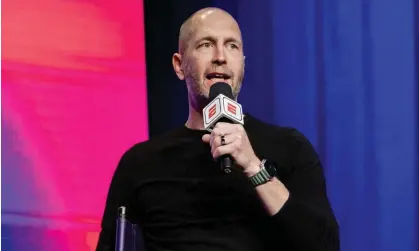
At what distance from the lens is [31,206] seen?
1854mm

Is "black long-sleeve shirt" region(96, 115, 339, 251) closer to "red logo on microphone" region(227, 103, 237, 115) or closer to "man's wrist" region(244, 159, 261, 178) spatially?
"man's wrist" region(244, 159, 261, 178)

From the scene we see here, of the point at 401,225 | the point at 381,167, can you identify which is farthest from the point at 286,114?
the point at 401,225

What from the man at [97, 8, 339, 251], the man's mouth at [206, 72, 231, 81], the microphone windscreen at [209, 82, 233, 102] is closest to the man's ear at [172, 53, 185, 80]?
the man at [97, 8, 339, 251]

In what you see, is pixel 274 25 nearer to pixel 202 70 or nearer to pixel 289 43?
pixel 289 43

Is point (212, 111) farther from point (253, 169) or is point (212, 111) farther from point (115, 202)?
point (115, 202)

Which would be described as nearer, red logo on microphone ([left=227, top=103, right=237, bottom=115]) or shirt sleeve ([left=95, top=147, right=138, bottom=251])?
red logo on microphone ([left=227, top=103, right=237, bottom=115])

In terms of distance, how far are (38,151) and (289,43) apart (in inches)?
30.8

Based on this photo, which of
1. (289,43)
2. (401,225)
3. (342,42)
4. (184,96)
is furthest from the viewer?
(184,96)

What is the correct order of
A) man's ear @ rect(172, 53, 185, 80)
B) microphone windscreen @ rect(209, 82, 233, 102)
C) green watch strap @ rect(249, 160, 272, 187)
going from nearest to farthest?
green watch strap @ rect(249, 160, 272, 187) → microphone windscreen @ rect(209, 82, 233, 102) → man's ear @ rect(172, 53, 185, 80)

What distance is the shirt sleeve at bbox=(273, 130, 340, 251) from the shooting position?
1211 mm

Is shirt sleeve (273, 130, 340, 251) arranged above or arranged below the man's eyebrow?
below

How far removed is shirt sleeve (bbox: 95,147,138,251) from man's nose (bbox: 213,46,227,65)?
0.30m

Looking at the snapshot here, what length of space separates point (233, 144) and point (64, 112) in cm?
96

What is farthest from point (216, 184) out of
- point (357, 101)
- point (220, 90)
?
point (357, 101)
